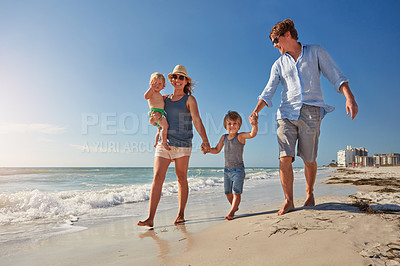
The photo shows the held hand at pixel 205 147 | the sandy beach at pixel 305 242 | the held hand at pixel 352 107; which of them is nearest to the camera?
the sandy beach at pixel 305 242

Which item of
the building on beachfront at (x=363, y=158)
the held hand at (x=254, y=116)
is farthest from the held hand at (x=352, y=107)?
the building on beachfront at (x=363, y=158)

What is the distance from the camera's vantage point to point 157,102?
3.41 m

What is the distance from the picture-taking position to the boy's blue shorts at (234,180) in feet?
11.2

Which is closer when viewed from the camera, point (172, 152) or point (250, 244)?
point (250, 244)

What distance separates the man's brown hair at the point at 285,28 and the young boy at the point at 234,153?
3.92 ft

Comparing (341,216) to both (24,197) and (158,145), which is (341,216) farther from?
(24,197)

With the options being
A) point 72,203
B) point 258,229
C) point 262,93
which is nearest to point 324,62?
point 262,93

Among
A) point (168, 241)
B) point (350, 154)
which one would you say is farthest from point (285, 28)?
point (350, 154)

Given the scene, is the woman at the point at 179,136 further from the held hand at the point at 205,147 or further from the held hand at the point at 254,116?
the held hand at the point at 254,116

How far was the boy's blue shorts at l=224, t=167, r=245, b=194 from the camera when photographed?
3.42 m

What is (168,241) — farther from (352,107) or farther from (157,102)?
(352,107)

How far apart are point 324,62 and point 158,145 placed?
7.69 ft

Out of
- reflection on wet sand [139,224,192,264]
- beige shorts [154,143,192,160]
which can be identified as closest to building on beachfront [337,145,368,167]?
beige shorts [154,143,192,160]

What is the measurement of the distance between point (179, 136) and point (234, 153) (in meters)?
0.86
